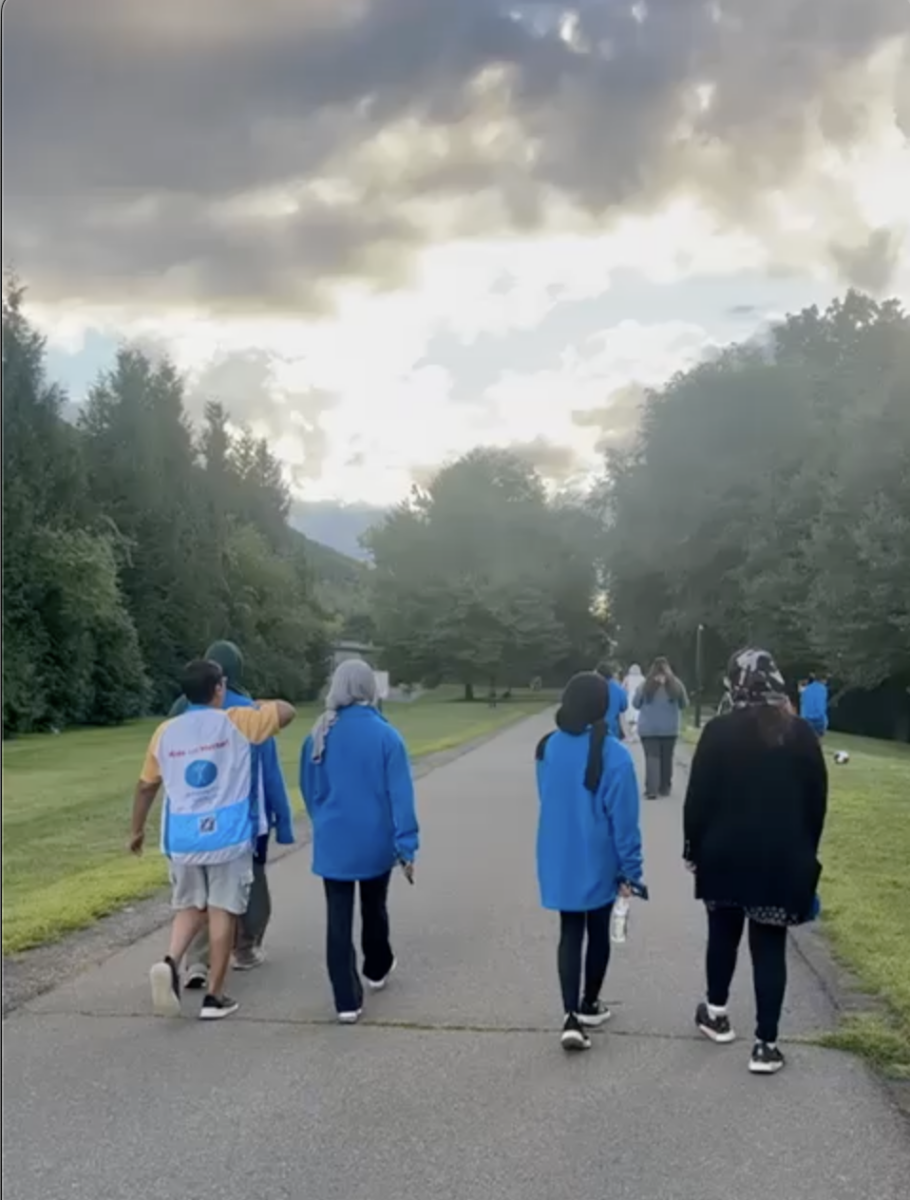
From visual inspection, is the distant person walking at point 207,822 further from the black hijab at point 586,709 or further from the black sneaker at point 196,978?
the black hijab at point 586,709

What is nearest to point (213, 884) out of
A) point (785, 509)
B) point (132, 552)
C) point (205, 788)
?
point (205, 788)

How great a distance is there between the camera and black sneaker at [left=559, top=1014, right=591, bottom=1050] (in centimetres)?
550

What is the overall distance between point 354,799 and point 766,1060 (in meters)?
2.20

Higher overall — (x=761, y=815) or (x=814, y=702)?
(x=761, y=815)

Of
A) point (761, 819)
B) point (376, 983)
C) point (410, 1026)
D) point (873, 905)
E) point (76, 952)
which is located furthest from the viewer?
point (873, 905)

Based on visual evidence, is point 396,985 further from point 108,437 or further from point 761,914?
point 108,437

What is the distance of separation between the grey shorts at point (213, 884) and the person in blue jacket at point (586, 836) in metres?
1.44

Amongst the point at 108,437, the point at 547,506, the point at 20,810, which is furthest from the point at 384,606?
the point at 20,810

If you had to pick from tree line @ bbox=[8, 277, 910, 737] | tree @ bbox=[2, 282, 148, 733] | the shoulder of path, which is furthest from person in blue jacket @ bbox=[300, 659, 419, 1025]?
tree @ bbox=[2, 282, 148, 733]

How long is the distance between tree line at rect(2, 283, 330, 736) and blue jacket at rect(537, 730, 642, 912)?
88.1 ft

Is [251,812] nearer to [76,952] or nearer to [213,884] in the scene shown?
[213,884]

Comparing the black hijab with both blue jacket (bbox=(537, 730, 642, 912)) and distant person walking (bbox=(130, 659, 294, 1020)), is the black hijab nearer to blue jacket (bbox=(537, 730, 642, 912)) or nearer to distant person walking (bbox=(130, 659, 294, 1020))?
blue jacket (bbox=(537, 730, 642, 912))

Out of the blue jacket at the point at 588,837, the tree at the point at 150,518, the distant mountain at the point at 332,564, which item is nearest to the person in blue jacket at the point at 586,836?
the blue jacket at the point at 588,837

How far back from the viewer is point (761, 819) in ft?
17.8
